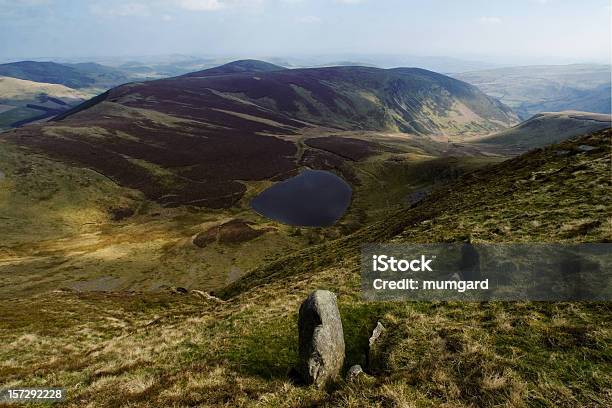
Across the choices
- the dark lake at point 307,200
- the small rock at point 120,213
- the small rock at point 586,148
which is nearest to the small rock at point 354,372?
the small rock at point 586,148

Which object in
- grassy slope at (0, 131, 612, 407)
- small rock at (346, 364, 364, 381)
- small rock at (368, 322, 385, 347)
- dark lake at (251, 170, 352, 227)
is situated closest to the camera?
grassy slope at (0, 131, 612, 407)

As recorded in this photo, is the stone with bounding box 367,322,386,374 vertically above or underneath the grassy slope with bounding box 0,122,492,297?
above

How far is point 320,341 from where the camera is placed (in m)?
14.9

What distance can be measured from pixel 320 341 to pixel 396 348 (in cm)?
340

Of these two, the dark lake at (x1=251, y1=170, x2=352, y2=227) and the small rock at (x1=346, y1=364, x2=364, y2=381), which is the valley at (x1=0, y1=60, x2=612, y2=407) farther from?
the dark lake at (x1=251, y1=170, x2=352, y2=227)

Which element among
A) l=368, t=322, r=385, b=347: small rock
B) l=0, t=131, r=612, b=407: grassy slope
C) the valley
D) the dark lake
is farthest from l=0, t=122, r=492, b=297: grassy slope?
l=368, t=322, r=385, b=347: small rock

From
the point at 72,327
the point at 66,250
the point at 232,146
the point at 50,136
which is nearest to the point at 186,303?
the point at 72,327

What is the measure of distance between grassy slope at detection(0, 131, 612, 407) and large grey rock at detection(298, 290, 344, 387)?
732 mm

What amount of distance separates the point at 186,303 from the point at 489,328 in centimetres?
4147

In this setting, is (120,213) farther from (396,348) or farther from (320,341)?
(396,348)

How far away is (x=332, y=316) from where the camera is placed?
52.2 ft

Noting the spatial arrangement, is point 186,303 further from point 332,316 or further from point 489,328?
point 489,328

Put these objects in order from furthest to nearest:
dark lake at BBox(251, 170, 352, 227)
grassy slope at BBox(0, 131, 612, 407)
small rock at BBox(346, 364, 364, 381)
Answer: dark lake at BBox(251, 170, 352, 227) → small rock at BBox(346, 364, 364, 381) → grassy slope at BBox(0, 131, 612, 407)

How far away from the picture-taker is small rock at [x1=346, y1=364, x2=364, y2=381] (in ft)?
45.3
